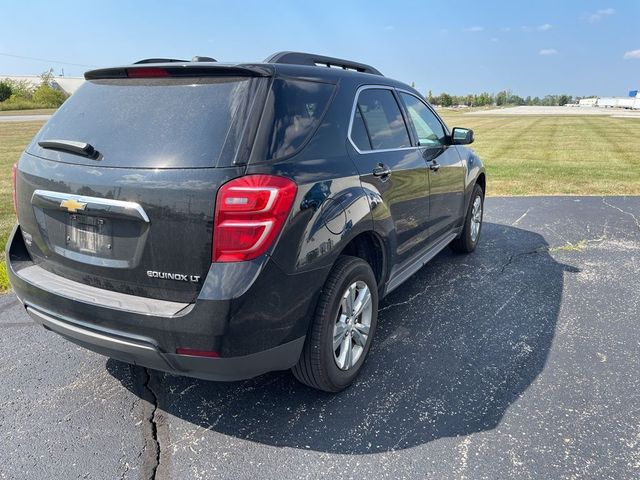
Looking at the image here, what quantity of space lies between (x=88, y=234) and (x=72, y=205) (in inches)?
6.1

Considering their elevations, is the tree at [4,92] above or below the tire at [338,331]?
above

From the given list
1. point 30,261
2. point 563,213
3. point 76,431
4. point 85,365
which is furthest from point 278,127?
point 563,213

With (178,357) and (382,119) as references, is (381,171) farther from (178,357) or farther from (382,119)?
(178,357)

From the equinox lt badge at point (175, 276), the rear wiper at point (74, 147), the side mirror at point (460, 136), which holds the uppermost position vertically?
the rear wiper at point (74, 147)

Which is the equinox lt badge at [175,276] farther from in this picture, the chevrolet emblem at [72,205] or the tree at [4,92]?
the tree at [4,92]

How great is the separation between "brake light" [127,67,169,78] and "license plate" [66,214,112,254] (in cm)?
79

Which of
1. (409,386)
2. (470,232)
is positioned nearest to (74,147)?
(409,386)

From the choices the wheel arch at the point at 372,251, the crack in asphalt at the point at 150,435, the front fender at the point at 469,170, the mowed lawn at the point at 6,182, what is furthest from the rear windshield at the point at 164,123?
the front fender at the point at 469,170

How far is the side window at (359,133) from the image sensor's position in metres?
2.97

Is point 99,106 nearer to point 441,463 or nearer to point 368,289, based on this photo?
point 368,289

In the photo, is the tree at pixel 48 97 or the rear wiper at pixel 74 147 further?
the tree at pixel 48 97

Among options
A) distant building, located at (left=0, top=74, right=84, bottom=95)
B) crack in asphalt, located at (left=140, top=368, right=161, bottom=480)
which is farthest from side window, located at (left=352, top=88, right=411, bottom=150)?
distant building, located at (left=0, top=74, right=84, bottom=95)

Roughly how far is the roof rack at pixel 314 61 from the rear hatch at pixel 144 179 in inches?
22.8

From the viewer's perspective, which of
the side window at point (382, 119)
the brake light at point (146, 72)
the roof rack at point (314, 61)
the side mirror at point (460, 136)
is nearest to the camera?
the brake light at point (146, 72)
